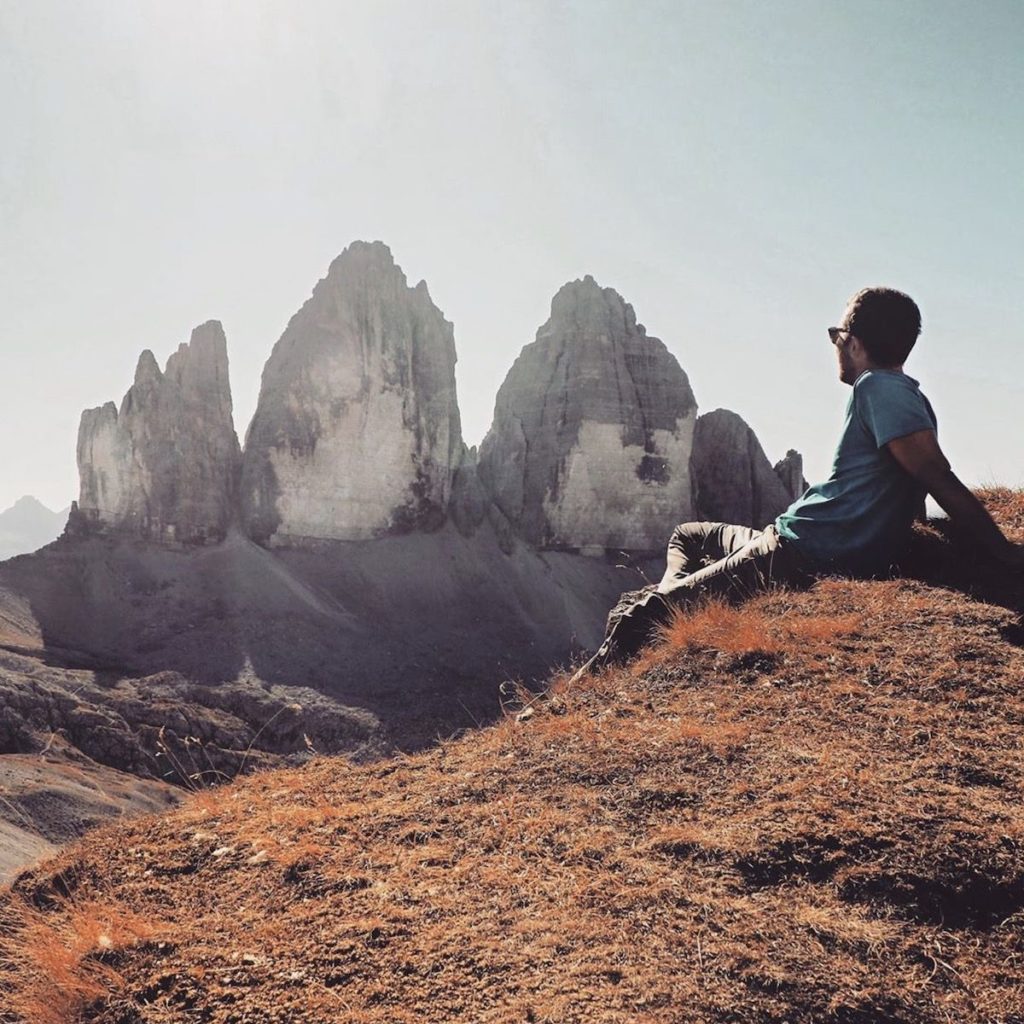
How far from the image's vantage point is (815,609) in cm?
514

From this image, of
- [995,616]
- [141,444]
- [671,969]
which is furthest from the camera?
[141,444]

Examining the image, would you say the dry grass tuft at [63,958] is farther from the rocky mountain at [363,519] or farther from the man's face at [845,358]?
the rocky mountain at [363,519]

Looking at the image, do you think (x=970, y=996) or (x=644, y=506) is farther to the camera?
(x=644, y=506)

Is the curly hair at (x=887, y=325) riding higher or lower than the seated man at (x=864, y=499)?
higher

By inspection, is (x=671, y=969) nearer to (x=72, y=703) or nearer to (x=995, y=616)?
(x=995, y=616)

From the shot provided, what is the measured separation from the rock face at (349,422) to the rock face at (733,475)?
22.0 meters

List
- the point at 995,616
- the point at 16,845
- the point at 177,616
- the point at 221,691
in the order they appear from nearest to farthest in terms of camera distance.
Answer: the point at 995,616
the point at 16,845
the point at 221,691
the point at 177,616

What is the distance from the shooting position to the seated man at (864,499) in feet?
15.4

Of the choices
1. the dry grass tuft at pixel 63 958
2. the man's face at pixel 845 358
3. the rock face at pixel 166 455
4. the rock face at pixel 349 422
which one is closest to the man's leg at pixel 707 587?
the man's face at pixel 845 358

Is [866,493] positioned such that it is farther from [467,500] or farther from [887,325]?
[467,500]

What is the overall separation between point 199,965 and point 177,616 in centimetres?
4409

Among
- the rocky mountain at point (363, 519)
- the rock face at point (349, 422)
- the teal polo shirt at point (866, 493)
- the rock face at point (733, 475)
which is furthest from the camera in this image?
the rock face at point (733, 475)

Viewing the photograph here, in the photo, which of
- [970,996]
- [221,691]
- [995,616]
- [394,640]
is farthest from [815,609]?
[394,640]

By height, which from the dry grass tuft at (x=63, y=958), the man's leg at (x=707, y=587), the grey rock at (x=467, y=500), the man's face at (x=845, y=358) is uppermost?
the grey rock at (x=467, y=500)
